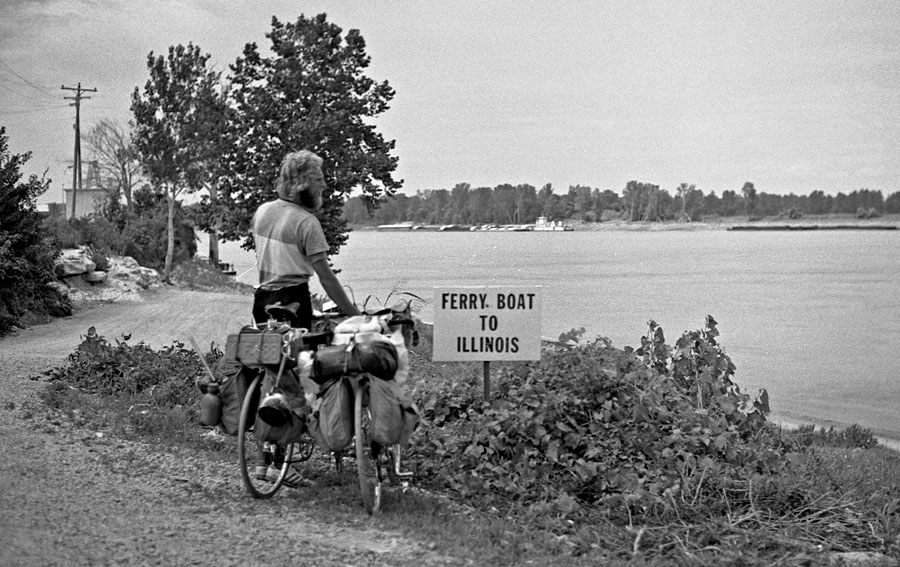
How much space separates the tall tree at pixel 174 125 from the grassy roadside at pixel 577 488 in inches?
963

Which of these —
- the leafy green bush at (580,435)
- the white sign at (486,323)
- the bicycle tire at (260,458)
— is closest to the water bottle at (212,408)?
the bicycle tire at (260,458)

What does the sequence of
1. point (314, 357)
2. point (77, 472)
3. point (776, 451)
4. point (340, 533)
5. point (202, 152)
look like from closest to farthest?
point (340, 533) < point (314, 357) < point (77, 472) < point (776, 451) < point (202, 152)

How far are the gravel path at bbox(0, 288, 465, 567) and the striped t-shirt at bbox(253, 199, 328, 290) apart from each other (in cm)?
139

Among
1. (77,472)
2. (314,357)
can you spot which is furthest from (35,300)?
(314,357)

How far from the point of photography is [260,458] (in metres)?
7.07

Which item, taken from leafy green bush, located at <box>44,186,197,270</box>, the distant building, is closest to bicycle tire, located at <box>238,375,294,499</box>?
leafy green bush, located at <box>44,186,197,270</box>

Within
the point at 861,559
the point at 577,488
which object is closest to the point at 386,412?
the point at 577,488

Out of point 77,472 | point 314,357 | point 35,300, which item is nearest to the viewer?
point 314,357

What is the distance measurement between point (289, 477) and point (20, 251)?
13.7 m

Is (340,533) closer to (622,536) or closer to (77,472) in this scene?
(622,536)

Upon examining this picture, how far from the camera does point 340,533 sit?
5867mm

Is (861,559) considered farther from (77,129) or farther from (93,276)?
(77,129)

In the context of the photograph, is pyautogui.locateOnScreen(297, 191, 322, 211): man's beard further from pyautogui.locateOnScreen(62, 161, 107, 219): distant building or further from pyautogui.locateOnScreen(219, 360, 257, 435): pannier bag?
pyautogui.locateOnScreen(62, 161, 107, 219): distant building

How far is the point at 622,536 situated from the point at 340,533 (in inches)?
71.4
